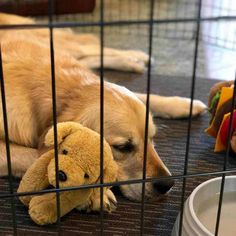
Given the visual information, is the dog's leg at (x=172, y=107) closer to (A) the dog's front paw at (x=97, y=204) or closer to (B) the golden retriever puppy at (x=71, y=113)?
(B) the golden retriever puppy at (x=71, y=113)

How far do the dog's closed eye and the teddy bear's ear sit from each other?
0.48ft

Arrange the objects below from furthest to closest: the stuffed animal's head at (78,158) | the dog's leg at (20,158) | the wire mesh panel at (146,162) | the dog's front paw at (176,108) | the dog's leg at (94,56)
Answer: the dog's leg at (94,56) < the dog's front paw at (176,108) < the dog's leg at (20,158) < the stuffed animal's head at (78,158) < the wire mesh panel at (146,162)

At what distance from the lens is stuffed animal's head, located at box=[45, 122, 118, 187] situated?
1137mm

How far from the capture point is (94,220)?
1269mm

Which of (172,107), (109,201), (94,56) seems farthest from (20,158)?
(94,56)

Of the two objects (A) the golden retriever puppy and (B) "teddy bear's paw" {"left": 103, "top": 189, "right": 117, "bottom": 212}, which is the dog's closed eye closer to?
(A) the golden retriever puppy

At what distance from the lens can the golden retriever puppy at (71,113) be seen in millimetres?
1333

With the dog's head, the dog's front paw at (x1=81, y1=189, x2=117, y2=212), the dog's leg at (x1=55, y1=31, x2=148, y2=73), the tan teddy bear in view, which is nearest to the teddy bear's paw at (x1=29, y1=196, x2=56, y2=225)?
the tan teddy bear

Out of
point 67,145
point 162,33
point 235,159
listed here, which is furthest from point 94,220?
point 162,33

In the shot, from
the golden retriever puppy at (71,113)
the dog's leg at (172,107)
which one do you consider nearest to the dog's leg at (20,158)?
the golden retriever puppy at (71,113)

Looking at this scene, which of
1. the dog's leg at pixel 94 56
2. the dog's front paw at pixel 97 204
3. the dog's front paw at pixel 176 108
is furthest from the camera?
the dog's leg at pixel 94 56

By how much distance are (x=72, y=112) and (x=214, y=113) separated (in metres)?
0.54

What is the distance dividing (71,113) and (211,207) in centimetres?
46

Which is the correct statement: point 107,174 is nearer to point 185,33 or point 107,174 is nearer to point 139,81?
point 139,81
